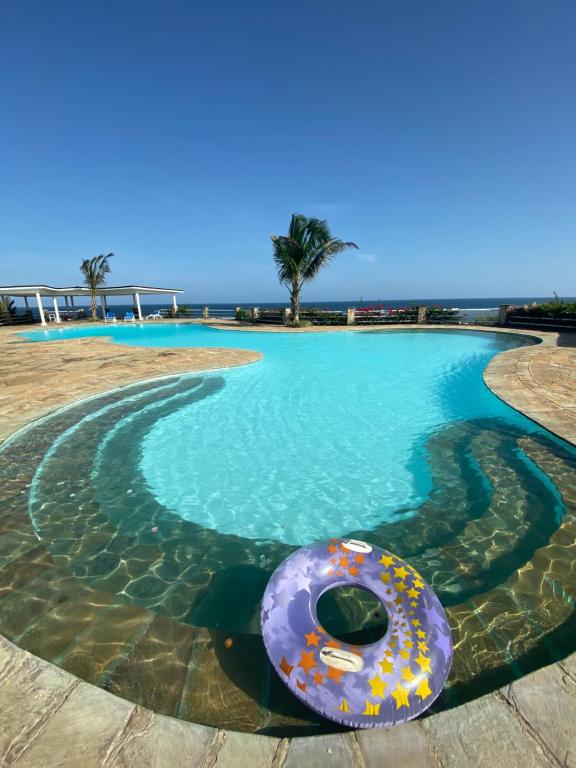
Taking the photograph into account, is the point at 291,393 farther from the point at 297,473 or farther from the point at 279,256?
the point at 279,256

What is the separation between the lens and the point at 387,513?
14.6 feet

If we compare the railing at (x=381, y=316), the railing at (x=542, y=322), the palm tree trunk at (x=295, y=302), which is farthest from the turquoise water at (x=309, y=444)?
the railing at (x=381, y=316)

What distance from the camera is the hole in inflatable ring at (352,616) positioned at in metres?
2.65

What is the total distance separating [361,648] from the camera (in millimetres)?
1966

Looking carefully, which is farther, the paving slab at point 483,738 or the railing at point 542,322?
the railing at point 542,322

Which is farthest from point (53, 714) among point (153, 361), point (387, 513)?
point (153, 361)

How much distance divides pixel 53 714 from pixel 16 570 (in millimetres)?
1796

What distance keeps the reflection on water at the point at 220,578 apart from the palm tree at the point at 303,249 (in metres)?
19.1

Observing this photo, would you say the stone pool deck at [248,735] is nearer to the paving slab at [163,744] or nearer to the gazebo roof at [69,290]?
the paving slab at [163,744]

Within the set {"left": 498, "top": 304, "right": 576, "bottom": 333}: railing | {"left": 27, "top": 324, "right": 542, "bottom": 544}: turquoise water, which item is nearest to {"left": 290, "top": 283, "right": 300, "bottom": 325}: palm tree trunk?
{"left": 27, "top": 324, "right": 542, "bottom": 544}: turquoise water

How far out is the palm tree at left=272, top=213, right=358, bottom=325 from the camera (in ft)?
71.8

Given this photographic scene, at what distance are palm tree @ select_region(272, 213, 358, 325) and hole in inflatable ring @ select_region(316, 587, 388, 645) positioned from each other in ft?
70.3

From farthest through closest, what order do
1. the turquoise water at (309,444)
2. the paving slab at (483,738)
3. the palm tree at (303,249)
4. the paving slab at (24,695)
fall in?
the palm tree at (303,249), the turquoise water at (309,444), the paving slab at (24,695), the paving slab at (483,738)

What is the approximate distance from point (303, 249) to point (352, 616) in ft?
73.0
